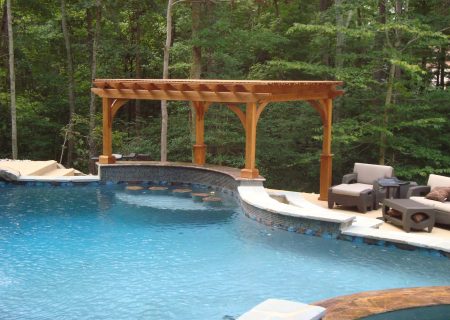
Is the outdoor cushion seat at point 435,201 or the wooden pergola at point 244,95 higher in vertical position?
the wooden pergola at point 244,95

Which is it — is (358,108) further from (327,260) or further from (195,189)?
(327,260)

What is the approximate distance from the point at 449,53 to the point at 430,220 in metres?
11.7

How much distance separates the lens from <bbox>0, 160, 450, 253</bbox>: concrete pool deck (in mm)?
7996

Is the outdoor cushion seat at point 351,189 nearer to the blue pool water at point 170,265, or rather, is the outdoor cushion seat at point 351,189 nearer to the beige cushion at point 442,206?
the beige cushion at point 442,206

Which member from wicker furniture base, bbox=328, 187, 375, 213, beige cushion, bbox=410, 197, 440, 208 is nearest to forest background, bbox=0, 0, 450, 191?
wicker furniture base, bbox=328, 187, 375, 213

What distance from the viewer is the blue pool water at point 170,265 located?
19.8 ft

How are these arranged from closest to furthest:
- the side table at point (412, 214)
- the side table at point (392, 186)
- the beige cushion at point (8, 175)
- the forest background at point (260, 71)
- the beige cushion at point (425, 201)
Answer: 1. the side table at point (412, 214)
2. the beige cushion at point (425, 201)
3. the side table at point (392, 186)
4. the beige cushion at point (8, 175)
5. the forest background at point (260, 71)

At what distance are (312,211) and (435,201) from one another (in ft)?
6.43

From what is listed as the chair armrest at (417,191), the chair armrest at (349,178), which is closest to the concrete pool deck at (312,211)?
the chair armrest at (349,178)

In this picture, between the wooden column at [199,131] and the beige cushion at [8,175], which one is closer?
the beige cushion at [8,175]

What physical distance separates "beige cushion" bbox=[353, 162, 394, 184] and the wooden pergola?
3.39 ft

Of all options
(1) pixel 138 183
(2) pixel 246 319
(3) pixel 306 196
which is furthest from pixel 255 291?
(1) pixel 138 183

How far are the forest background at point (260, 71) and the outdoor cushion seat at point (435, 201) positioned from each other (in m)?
5.14

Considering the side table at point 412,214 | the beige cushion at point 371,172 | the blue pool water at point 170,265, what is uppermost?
the beige cushion at point 371,172
